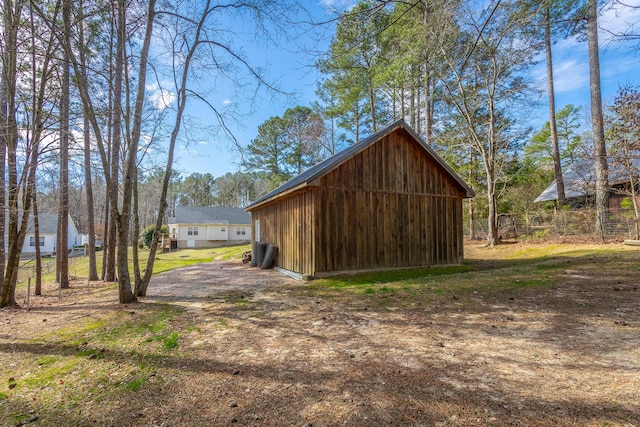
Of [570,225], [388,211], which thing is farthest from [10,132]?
[570,225]

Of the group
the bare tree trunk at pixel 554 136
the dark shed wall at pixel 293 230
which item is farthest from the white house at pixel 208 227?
the bare tree trunk at pixel 554 136

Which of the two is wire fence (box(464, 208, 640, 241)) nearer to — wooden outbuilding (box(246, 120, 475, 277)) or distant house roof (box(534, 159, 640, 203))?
distant house roof (box(534, 159, 640, 203))

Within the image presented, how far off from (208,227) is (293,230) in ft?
83.2

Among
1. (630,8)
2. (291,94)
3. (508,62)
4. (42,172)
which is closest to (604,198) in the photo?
(508,62)

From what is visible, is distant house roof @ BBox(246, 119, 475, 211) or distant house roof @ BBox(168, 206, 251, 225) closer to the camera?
distant house roof @ BBox(246, 119, 475, 211)

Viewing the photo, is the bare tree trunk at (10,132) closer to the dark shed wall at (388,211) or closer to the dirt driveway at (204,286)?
the dirt driveway at (204,286)

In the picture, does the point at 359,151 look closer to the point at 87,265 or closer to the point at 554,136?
the point at 554,136

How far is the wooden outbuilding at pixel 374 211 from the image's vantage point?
30.0 ft

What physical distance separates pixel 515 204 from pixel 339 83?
1445 centimetres

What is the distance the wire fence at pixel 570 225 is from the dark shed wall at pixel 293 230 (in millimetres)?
12331

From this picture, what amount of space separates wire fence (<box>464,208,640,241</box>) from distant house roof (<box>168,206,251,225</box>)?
26.0 metres

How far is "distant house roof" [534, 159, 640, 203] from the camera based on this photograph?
12.5 meters

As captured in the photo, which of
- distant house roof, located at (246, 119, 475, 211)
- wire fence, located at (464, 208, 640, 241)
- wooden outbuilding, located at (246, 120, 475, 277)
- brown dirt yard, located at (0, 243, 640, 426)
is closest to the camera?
brown dirt yard, located at (0, 243, 640, 426)

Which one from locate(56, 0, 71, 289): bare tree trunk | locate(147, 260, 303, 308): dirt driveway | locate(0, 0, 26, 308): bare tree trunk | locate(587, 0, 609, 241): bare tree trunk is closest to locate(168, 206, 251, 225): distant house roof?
locate(56, 0, 71, 289): bare tree trunk
